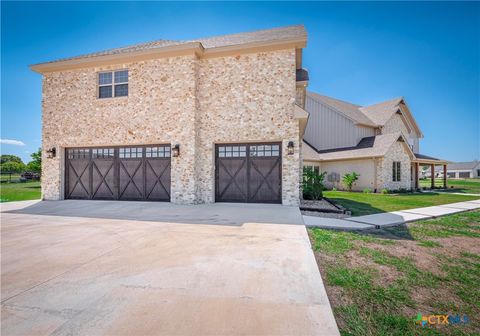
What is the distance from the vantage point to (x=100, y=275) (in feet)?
9.00

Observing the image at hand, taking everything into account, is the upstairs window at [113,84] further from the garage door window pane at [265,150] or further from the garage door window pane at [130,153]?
the garage door window pane at [265,150]

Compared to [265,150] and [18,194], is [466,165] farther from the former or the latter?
[18,194]

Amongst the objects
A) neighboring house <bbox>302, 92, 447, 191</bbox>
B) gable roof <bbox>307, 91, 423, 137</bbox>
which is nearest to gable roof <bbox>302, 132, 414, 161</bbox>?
neighboring house <bbox>302, 92, 447, 191</bbox>

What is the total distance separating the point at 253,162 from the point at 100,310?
7.66 metres

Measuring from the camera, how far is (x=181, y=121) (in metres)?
9.19

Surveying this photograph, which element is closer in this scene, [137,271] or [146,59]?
[137,271]

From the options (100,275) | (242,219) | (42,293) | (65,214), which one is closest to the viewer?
(42,293)

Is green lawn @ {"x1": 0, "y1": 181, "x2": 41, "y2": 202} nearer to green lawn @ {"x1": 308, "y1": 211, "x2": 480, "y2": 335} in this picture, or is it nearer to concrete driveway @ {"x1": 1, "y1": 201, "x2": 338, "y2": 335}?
concrete driveway @ {"x1": 1, "y1": 201, "x2": 338, "y2": 335}

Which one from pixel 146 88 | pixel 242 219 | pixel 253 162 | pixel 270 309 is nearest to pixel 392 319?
pixel 270 309

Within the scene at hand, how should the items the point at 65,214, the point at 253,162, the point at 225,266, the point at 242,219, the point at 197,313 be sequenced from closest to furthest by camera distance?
the point at 197,313
the point at 225,266
the point at 242,219
the point at 65,214
the point at 253,162

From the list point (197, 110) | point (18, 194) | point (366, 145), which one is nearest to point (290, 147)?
point (197, 110)

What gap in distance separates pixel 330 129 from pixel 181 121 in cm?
1683

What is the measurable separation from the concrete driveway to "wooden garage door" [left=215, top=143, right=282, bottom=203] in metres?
4.33

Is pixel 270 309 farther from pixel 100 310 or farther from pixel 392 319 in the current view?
pixel 100 310
